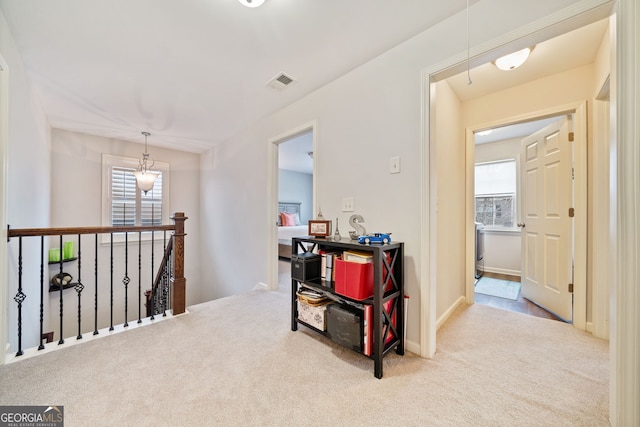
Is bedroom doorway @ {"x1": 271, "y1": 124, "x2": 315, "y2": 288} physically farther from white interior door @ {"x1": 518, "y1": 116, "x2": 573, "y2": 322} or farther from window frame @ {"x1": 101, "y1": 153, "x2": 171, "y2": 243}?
white interior door @ {"x1": 518, "y1": 116, "x2": 573, "y2": 322}

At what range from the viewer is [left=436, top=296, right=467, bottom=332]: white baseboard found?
2188mm

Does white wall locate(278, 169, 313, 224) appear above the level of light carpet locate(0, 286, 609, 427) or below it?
above

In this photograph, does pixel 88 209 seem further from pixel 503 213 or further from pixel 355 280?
Result: pixel 503 213

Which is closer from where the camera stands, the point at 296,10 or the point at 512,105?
the point at 296,10

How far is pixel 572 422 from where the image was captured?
1.17m

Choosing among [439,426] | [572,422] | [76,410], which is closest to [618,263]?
[572,422]

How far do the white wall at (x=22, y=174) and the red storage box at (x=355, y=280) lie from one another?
85.2 inches

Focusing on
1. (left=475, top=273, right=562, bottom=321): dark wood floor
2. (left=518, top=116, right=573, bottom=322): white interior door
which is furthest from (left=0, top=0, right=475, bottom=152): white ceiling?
(left=475, top=273, right=562, bottom=321): dark wood floor

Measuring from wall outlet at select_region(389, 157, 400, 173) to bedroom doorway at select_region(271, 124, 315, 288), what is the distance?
109 centimetres

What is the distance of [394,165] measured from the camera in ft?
6.16

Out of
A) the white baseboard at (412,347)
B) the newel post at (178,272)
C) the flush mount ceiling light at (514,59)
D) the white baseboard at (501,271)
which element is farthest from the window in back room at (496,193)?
the newel post at (178,272)

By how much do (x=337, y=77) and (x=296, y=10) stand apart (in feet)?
2.69

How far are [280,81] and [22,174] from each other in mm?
2462

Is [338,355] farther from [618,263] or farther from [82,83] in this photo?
[82,83]
